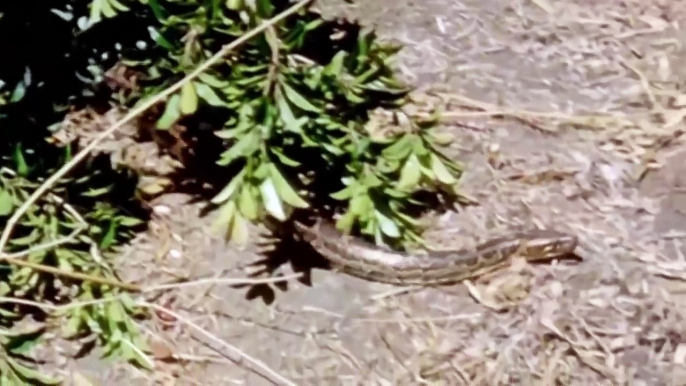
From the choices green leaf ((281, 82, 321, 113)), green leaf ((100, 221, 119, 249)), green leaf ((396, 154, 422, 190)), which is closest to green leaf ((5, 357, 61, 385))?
green leaf ((100, 221, 119, 249))

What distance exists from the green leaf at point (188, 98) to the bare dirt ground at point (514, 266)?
1.56 ft

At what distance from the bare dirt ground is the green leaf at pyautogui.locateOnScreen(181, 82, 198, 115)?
48 centimetres

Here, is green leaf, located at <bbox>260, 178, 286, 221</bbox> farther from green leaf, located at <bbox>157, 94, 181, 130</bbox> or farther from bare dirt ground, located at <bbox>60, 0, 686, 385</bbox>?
bare dirt ground, located at <bbox>60, 0, 686, 385</bbox>

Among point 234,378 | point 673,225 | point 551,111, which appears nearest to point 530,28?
point 551,111

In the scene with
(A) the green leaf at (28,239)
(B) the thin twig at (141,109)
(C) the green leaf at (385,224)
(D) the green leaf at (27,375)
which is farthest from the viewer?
(C) the green leaf at (385,224)

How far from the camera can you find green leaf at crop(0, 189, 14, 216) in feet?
6.64

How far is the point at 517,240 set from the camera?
240cm

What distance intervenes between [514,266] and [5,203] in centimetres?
133

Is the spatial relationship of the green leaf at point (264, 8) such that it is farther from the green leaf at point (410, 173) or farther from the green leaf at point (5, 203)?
the green leaf at point (5, 203)

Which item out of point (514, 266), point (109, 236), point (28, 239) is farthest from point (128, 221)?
point (514, 266)

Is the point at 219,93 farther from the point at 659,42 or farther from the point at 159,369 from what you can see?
the point at 659,42

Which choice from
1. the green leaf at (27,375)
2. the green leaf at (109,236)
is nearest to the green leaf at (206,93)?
the green leaf at (109,236)

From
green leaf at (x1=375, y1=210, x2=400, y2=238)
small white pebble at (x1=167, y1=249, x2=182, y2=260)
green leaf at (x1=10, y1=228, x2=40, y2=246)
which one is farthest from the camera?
small white pebble at (x1=167, y1=249, x2=182, y2=260)

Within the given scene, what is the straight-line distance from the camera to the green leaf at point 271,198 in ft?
6.40
